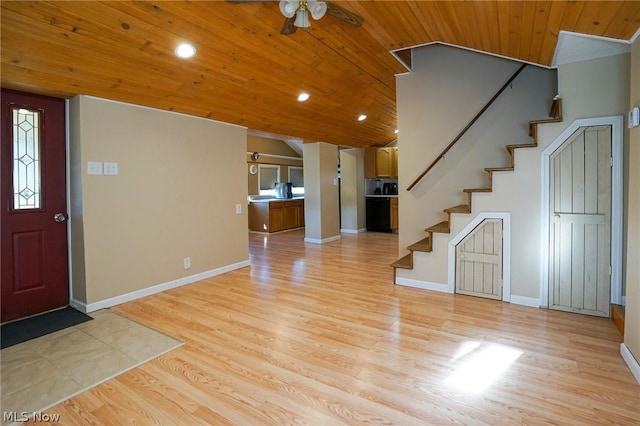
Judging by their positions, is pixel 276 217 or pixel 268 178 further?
pixel 268 178

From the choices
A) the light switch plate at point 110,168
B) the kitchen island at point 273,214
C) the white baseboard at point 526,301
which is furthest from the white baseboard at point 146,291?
the kitchen island at point 273,214

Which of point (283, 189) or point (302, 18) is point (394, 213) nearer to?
point (283, 189)

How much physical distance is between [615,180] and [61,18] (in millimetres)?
4538

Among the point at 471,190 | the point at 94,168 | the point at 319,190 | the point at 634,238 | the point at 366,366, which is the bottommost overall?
the point at 366,366

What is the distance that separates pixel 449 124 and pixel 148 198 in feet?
12.3

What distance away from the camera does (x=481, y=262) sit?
358 cm

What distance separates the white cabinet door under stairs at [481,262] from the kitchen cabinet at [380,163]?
5006 mm

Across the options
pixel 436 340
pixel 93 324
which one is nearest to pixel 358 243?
pixel 436 340

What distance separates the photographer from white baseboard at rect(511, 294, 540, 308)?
3316mm

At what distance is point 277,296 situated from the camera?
3.77 m

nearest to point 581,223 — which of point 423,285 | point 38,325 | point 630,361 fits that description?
point 630,361

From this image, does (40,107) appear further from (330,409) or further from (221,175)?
(330,409)

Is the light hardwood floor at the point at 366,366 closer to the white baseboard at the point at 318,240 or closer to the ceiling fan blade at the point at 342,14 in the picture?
the ceiling fan blade at the point at 342,14

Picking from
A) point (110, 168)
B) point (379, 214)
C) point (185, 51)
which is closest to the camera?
point (185, 51)
